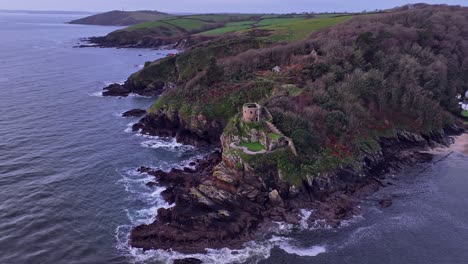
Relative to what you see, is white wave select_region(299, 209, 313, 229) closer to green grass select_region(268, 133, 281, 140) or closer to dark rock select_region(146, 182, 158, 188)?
green grass select_region(268, 133, 281, 140)

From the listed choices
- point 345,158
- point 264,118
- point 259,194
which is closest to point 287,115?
point 264,118

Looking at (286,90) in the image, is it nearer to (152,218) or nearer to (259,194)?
(259,194)

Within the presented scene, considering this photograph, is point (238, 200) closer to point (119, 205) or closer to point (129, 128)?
point (119, 205)

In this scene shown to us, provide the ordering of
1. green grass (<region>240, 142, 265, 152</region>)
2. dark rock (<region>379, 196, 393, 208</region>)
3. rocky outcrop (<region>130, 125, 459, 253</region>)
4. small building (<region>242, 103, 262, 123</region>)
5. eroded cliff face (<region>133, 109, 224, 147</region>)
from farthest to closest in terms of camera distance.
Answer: eroded cliff face (<region>133, 109, 224, 147</region>) → small building (<region>242, 103, 262, 123</region>) → green grass (<region>240, 142, 265, 152</region>) → dark rock (<region>379, 196, 393, 208</region>) → rocky outcrop (<region>130, 125, 459, 253</region>)

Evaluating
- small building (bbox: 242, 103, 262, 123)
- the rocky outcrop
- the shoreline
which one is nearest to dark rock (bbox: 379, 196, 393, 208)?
the rocky outcrop

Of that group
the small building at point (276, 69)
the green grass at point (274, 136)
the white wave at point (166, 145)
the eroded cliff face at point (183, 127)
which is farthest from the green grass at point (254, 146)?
the small building at point (276, 69)

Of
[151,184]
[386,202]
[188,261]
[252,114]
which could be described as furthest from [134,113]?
[386,202]
